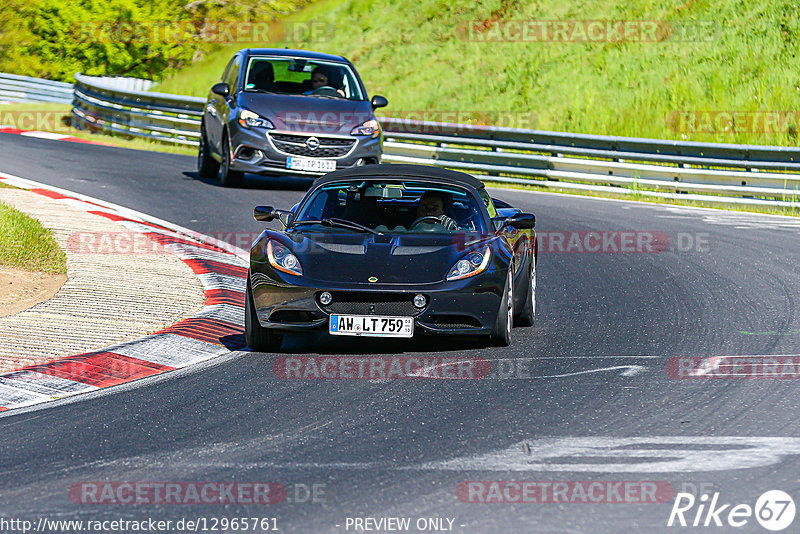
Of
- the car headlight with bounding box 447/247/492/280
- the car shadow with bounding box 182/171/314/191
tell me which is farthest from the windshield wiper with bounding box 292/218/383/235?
the car shadow with bounding box 182/171/314/191

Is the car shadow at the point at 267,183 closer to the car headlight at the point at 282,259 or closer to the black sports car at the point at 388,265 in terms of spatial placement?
the black sports car at the point at 388,265

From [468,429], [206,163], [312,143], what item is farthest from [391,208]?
[206,163]

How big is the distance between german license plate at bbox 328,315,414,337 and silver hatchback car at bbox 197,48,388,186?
9.41m

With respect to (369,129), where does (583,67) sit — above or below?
above

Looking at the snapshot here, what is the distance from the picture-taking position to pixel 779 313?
33.2 feet

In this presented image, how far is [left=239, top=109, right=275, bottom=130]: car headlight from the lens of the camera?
1753 centimetres

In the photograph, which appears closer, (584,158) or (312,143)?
(312,143)

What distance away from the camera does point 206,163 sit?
19.4 m

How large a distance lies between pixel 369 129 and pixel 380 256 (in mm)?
9639

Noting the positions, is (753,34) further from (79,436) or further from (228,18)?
(79,436)

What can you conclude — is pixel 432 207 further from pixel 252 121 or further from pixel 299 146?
pixel 252 121

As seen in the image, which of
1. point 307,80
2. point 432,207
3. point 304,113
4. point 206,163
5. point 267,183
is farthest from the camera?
point 267,183

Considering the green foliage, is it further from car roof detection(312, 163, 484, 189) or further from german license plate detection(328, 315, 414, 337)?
german license plate detection(328, 315, 414, 337)

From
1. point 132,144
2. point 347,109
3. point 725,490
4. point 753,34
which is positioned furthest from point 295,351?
point 753,34
